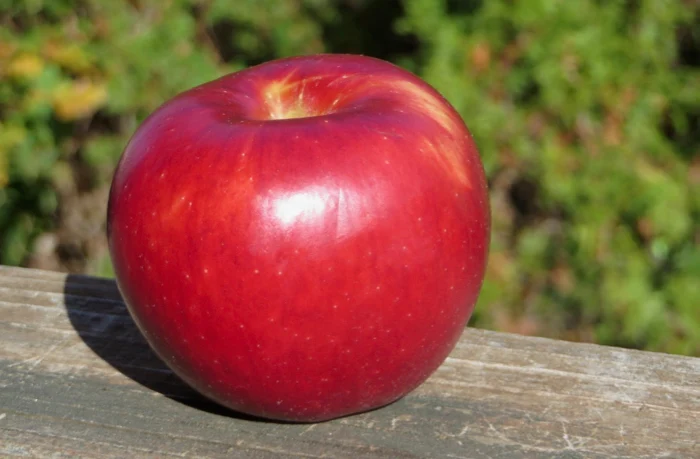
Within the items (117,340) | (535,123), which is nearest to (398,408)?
(117,340)

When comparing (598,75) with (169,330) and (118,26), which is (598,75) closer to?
(118,26)

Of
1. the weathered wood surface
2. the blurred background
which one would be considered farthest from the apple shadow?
the blurred background

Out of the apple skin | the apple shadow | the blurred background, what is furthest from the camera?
the blurred background

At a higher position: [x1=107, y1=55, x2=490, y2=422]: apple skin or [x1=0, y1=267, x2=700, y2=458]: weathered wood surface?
[x1=107, y1=55, x2=490, y2=422]: apple skin

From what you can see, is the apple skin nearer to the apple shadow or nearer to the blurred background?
the apple shadow

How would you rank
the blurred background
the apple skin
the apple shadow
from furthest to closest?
the blurred background → the apple shadow → the apple skin

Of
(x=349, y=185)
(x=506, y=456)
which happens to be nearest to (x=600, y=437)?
(x=506, y=456)
